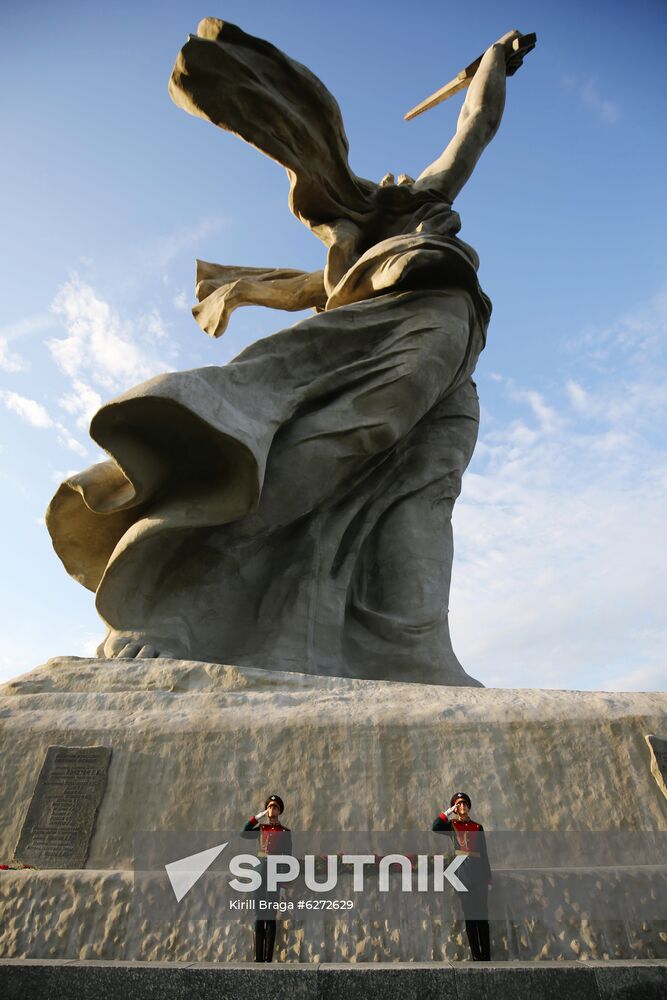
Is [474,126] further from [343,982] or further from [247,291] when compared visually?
[343,982]

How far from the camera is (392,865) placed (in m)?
2.44

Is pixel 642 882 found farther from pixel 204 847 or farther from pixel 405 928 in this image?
pixel 204 847

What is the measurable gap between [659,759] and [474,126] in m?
5.53

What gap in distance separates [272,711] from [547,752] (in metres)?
1.14

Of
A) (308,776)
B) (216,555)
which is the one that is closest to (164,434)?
(216,555)

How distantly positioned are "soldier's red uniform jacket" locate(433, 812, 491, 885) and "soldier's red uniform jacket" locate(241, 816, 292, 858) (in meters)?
0.50

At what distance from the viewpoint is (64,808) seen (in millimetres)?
2809

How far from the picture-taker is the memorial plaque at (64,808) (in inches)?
105

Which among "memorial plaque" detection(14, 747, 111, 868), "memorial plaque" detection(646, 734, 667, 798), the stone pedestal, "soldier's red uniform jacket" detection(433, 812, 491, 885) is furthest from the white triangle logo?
"memorial plaque" detection(646, 734, 667, 798)


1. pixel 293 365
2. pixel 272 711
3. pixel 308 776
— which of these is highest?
pixel 293 365

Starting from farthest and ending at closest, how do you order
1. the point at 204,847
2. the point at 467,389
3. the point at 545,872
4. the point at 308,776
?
the point at 467,389
the point at 308,776
the point at 204,847
the point at 545,872

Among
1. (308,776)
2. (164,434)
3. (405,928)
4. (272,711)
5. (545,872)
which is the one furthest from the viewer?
(164,434)

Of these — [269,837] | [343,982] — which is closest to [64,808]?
[269,837]

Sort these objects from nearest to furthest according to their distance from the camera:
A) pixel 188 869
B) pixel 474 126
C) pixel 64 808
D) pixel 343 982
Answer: pixel 343 982 < pixel 188 869 < pixel 64 808 < pixel 474 126
